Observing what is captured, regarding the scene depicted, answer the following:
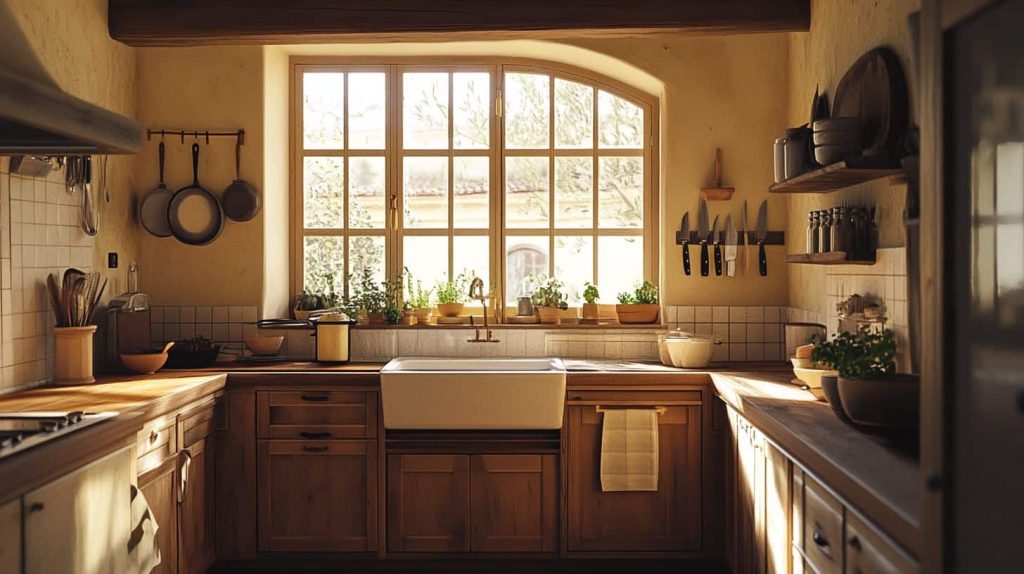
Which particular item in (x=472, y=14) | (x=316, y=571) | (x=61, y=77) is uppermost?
(x=472, y=14)

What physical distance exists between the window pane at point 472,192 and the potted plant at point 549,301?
476 mm

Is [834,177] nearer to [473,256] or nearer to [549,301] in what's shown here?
[549,301]

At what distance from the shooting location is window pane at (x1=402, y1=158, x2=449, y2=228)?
4984 mm

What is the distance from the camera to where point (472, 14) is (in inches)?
165

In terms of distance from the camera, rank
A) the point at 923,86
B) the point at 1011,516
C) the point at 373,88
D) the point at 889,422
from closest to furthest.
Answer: the point at 1011,516
the point at 923,86
the point at 889,422
the point at 373,88

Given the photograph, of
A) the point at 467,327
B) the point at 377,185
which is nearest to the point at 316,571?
the point at 467,327

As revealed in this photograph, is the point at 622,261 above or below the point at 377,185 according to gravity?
below

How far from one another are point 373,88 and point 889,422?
11.3 ft

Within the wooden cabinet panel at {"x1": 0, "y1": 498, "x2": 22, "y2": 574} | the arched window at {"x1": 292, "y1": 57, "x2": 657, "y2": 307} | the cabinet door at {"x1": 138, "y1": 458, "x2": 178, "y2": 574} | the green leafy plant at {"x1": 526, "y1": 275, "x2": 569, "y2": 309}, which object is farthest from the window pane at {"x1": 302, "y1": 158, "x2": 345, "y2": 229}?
the wooden cabinet panel at {"x1": 0, "y1": 498, "x2": 22, "y2": 574}

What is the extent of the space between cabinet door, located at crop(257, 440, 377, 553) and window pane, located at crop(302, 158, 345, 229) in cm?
138

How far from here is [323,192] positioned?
4996mm

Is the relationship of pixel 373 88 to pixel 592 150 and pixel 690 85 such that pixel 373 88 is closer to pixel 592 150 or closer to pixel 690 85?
pixel 592 150

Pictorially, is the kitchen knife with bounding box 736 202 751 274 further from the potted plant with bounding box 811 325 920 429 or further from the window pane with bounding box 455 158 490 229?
the potted plant with bounding box 811 325 920 429

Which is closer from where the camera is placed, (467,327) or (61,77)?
(61,77)
